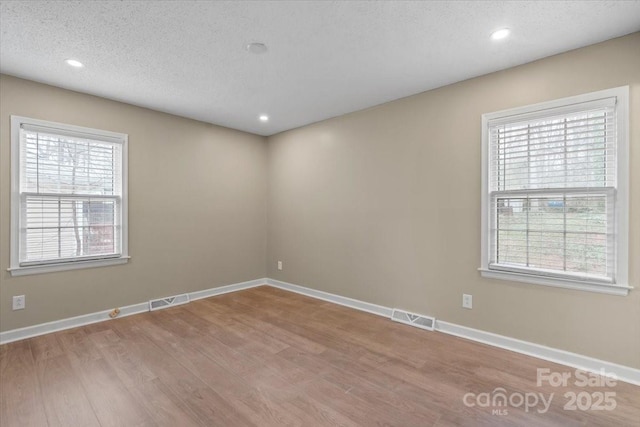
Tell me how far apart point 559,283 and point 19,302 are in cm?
489

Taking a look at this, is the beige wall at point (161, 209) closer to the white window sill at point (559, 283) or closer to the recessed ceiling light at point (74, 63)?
the recessed ceiling light at point (74, 63)

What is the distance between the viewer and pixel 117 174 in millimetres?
3500

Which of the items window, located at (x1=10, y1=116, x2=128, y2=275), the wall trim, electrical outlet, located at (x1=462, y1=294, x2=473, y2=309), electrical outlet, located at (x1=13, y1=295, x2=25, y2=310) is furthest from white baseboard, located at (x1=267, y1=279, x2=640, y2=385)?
electrical outlet, located at (x1=13, y1=295, x2=25, y2=310)

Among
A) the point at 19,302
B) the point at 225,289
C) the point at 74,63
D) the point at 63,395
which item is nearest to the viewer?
the point at 63,395

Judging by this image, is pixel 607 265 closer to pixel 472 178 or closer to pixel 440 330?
pixel 472 178

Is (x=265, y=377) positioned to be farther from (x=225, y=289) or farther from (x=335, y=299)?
(x=225, y=289)

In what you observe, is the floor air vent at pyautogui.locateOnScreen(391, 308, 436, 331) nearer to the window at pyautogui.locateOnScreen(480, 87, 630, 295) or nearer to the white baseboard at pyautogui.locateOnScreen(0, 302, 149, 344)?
the window at pyautogui.locateOnScreen(480, 87, 630, 295)

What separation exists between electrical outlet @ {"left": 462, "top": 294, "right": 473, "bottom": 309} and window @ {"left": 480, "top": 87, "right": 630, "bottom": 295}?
0.92 ft

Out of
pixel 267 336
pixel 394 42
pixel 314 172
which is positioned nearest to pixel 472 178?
pixel 394 42

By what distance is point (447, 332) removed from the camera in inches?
118

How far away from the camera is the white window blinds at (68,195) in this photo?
9.57 feet

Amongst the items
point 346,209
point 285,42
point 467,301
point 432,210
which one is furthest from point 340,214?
point 285,42

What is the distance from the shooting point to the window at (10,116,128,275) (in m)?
2.87

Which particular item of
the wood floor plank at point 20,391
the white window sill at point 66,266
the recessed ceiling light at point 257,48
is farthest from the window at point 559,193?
the white window sill at point 66,266
